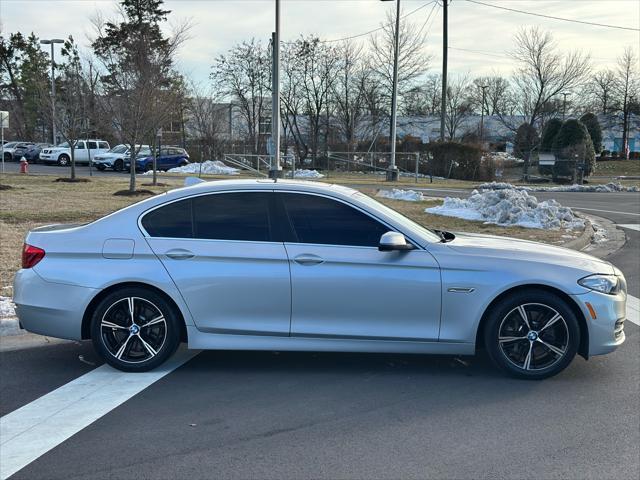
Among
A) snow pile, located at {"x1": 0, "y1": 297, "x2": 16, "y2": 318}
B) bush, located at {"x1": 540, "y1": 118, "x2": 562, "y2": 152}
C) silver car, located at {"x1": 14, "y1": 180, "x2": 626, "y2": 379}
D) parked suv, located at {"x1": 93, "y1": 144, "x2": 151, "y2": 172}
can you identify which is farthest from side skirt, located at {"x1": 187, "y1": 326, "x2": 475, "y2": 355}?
bush, located at {"x1": 540, "y1": 118, "x2": 562, "y2": 152}

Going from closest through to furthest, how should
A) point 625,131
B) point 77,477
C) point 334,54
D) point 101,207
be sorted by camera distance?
point 77,477
point 101,207
point 334,54
point 625,131

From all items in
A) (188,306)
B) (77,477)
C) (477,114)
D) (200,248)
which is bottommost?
(77,477)

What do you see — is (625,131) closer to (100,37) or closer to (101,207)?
(100,37)

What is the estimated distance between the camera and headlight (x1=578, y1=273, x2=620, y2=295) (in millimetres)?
5059

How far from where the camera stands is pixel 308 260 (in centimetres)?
502

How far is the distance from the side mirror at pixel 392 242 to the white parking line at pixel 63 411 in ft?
6.68

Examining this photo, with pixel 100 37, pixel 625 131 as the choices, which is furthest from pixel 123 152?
pixel 625 131

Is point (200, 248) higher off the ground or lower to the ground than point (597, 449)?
higher

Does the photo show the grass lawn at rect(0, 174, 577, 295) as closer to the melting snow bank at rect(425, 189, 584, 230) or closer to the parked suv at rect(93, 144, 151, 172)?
the melting snow bank at rect(425, 189, 584, 230)

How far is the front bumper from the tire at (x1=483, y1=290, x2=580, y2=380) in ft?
0.35

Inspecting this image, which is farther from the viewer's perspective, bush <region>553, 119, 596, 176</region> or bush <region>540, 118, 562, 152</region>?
bush <region>540, 118, 562, 152</region>

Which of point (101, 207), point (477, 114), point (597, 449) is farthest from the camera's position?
point (477, 114)

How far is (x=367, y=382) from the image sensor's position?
16.6 feet

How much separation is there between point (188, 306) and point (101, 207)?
12.1 m
